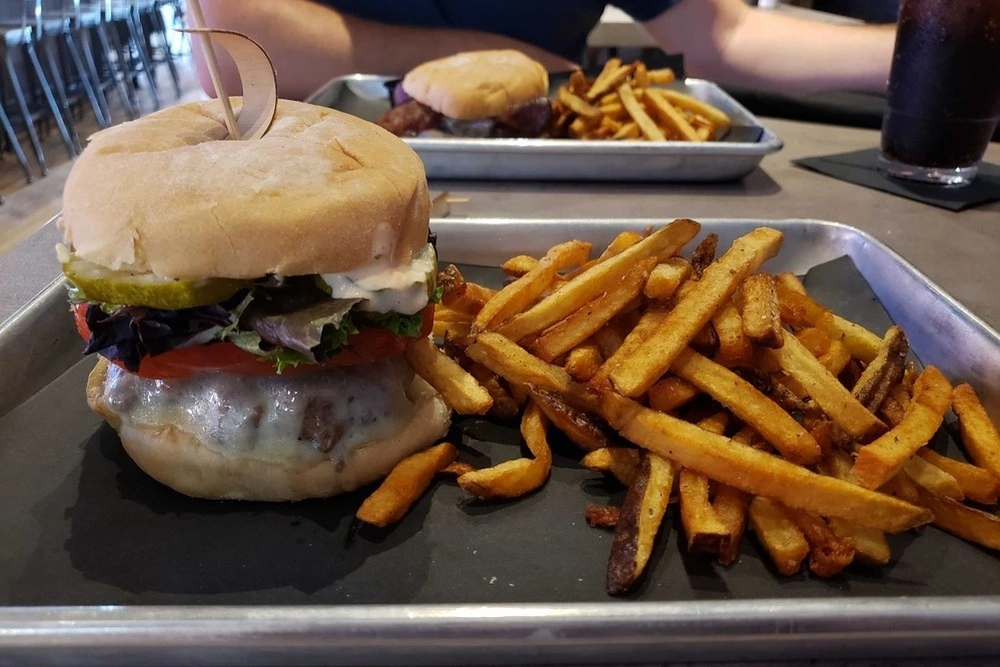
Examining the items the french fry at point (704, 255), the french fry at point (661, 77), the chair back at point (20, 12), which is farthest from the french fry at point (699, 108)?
the chair back at point (20, 12)

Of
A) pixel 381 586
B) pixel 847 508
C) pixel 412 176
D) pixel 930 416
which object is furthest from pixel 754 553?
pixel 412 176

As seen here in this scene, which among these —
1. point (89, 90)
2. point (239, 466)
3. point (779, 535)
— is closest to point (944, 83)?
point (779, 535)

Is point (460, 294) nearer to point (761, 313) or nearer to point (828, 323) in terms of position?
point (761, 313)

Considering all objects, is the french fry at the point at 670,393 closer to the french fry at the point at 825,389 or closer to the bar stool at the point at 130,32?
the french fry at the point at 825,389

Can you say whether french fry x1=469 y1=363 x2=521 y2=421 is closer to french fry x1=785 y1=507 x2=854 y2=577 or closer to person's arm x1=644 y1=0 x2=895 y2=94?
french fry x1=785 y1=507 x2=854 y2=577

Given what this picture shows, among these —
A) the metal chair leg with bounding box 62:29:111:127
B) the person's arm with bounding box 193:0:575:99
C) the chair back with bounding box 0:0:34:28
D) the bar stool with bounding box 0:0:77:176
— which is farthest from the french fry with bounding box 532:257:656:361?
the metal chair leg with bounding box 62:29:111:127

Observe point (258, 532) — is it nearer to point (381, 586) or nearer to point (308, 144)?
point (381, 586)
